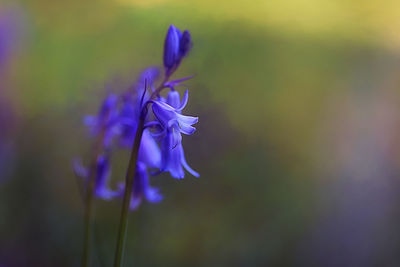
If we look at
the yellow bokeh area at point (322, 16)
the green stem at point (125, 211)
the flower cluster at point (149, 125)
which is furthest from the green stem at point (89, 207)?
the yellow bokeh area at point (322, 16)

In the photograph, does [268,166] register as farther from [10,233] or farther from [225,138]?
[10,233]

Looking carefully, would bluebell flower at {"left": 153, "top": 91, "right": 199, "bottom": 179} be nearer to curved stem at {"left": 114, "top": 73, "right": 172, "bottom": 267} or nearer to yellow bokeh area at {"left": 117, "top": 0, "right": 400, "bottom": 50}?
curved stem at {"left": 114, "top": 73, "right": 172, "bottom": 267}

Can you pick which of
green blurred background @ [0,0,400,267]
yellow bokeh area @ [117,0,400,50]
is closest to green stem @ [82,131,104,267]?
green blurred background @ [0,0,400,267]

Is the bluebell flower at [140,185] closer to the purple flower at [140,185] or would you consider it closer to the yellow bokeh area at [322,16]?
the purple flower at [140,185]

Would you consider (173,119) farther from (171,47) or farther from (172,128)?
(171,47)

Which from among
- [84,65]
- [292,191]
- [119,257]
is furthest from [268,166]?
[119,257]
